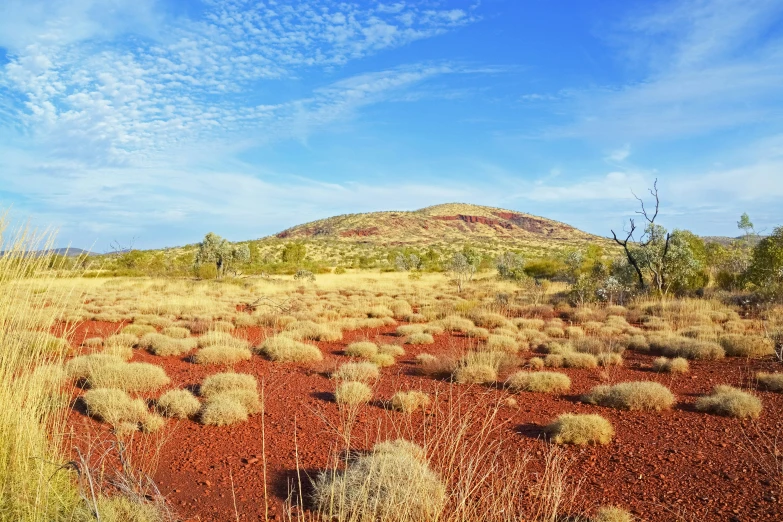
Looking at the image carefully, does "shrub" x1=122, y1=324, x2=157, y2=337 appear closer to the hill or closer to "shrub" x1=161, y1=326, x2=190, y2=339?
"shrub" x1=161, y1=326, x2=190, y2=339

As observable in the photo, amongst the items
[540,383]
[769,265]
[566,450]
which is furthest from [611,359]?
[769,265]

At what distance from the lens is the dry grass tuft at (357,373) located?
374 inches

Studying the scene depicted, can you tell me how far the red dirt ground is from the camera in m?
4.87

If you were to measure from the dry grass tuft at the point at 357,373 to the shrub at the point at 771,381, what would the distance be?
23.8ft

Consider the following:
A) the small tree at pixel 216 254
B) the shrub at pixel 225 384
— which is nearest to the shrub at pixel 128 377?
the shrub at pixel 225 384

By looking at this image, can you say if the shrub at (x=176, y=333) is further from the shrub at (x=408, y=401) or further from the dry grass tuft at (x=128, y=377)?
the shrub at (x=408, y=401)

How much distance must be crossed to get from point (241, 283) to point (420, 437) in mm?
25498

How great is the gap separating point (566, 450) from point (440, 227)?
118 metres

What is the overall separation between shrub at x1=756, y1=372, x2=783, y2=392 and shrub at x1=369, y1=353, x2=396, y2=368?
7242mm

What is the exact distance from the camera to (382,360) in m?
11.2

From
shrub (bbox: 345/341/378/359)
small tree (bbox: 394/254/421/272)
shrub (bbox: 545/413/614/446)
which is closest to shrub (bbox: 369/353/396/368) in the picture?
shrub (bbox: 345/341/378/359)

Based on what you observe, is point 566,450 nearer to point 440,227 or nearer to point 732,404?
point 732,404

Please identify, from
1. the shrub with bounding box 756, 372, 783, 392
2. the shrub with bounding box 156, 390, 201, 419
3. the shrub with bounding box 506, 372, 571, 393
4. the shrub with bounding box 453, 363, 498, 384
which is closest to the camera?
the shrub with bounding box 156, 390, 201, 419

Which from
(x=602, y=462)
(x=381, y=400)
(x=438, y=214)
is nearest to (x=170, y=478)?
(x=381, y=400)
